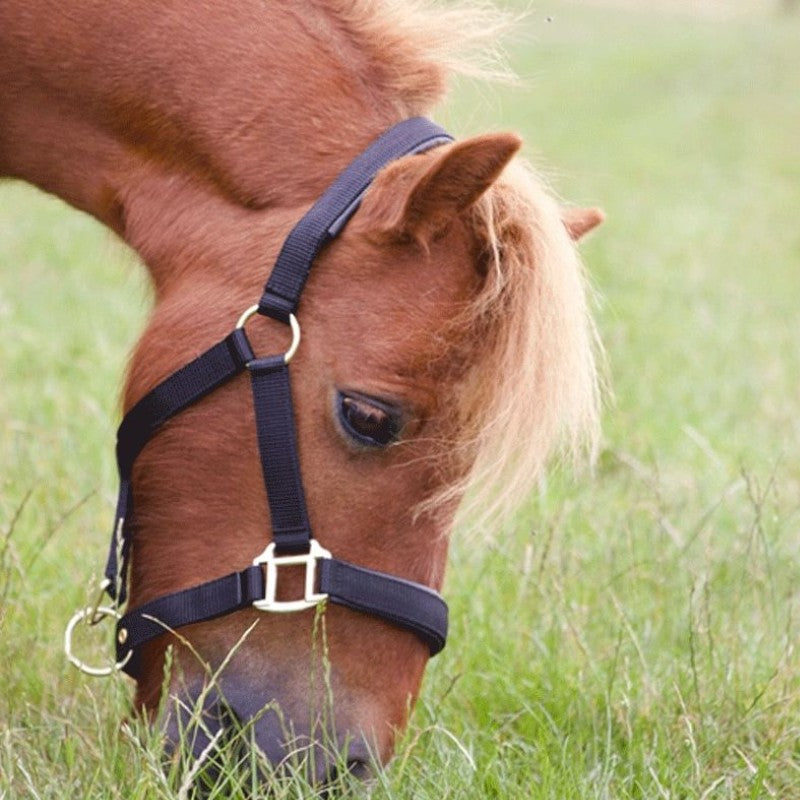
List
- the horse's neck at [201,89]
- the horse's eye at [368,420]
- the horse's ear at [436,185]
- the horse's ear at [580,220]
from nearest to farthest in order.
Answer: the horse's ear at [436,185] → the horse's eye at [368,420] → the horse's neck at [201,89] → the horse's ear at [580,220]

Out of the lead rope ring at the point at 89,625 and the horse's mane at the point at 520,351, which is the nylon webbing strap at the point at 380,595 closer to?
the horse's mane at the point at 520,351

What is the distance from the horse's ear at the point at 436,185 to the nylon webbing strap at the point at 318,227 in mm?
56

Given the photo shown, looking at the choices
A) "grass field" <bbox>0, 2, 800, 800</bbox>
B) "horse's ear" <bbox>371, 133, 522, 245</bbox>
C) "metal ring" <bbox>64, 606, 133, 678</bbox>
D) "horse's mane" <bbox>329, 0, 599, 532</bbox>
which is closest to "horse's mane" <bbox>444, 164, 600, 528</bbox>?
"horse's mane" <bbox>329, 0, 599, 532</bbox>

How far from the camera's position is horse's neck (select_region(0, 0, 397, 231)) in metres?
2.37

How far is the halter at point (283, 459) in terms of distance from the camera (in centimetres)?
222

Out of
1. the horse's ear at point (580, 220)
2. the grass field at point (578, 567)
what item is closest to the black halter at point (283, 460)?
the grass field at point (578, 567)

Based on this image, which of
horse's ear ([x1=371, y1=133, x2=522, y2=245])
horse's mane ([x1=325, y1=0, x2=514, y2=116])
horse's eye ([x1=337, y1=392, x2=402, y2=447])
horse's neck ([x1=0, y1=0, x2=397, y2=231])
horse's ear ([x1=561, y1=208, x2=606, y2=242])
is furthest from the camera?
horse's ear ([x1=561, y1=208, x2=606, y2=242])

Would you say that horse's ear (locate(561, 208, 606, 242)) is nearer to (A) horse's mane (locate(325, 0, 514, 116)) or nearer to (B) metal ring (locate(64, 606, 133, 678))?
(A) horse's mane (locate(325, 0, 514, 116))

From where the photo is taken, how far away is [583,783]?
2281mm

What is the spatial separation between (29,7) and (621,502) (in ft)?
8.33

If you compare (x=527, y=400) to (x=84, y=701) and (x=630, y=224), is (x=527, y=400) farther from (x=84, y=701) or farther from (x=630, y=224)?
(x=630, y=224)

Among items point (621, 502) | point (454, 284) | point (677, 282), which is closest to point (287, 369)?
point (454, 284)

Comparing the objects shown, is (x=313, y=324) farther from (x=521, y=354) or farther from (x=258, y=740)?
(x=258, y=740)

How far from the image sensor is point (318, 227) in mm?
2268
